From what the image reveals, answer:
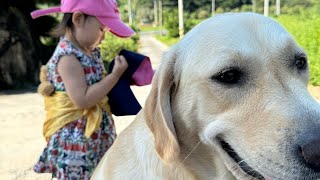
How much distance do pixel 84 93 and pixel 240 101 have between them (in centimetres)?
154

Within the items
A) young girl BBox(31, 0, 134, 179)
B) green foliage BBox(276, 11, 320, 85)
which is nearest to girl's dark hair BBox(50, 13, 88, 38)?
young girl BBox(31, 0, 134, 179)

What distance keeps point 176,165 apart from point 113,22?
1.58 meters

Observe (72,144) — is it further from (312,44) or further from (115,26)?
(312,44)

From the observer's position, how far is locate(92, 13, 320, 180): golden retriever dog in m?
1.88

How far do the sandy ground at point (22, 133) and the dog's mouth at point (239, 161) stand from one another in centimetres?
379

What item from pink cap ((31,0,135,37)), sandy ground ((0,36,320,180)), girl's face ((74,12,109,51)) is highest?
pink cap ((31,0,135,37))

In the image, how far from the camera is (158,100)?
7.40 feet

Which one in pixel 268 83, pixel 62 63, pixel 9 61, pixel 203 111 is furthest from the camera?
pixel 9 61

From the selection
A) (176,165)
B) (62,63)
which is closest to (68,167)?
(62,63)

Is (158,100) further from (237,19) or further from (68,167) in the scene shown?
(68,167)

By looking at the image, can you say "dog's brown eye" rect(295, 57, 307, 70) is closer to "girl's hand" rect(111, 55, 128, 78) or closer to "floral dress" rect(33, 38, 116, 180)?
"girl's hand" rect(111, 55, 128, 78)

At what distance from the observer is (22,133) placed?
766 cm

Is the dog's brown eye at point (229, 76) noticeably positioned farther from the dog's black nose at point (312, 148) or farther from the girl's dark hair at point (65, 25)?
the girl's dark hair at point (65, 25)

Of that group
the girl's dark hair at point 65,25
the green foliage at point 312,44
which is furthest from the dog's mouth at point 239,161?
the green foliage at point 312,44
